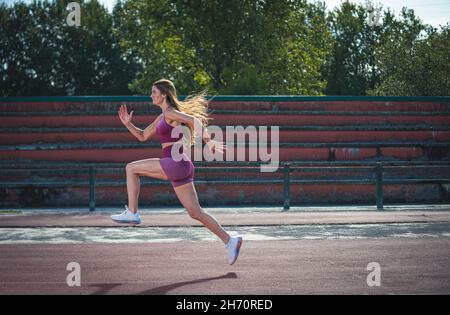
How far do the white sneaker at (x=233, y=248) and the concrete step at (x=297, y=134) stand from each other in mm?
11848

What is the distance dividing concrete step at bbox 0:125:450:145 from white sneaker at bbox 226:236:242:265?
1185 centimetres

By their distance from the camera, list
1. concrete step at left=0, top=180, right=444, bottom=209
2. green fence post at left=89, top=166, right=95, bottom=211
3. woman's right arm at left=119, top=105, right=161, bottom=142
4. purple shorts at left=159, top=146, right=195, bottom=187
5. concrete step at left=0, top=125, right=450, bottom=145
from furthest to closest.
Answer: concrete step at left=0, top=125, right=450, bottom=145
concrete step at left=0, top=180, right=444, bottom=209
green fence post at left=89, top=166, right=95, bottom=211
woman's right arm at left=119, top=105, right=161, bottom=142
purple shorts at left=159, top=146, right=195, bottom=187

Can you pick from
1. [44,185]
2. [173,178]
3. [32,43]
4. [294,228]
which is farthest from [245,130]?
[32,43]

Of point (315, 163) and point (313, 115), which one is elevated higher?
point (313, 115)

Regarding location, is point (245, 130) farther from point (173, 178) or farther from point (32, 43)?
point (32, 43)

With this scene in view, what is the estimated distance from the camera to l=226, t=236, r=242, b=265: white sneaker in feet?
28.3

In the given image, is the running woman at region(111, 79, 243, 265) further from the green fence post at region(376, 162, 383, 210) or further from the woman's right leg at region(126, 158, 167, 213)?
the green fence post at region(376, 162, 383, 210)

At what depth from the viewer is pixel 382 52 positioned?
44.2 meters

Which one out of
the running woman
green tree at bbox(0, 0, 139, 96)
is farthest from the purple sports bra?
green tree at bbox(0, 0, 139, 96)

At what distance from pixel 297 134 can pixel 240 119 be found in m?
1.70

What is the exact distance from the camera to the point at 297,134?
20.9m

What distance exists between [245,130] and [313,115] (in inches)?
82.0

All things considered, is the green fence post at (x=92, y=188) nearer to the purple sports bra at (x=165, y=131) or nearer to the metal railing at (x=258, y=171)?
the metal railing at (x=258, y=171)
